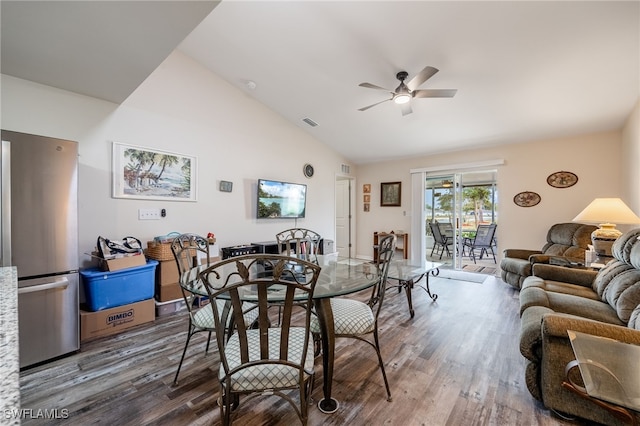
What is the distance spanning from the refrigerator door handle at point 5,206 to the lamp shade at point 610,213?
5364 millimetres

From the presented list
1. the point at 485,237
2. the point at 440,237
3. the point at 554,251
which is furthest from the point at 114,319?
the point at 485,237

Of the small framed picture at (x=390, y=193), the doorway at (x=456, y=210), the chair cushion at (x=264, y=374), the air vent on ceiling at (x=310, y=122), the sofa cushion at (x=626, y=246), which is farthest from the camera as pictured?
the small framed picture at (x=390, y=193)

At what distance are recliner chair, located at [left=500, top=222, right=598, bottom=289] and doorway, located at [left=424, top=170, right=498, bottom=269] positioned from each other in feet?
4.11

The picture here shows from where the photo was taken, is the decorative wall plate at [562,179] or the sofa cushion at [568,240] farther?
the decorative wall plate at [562,179]

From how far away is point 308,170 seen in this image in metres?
5.57

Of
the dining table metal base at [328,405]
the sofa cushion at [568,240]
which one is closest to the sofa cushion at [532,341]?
the dining table metal base at [328,405]

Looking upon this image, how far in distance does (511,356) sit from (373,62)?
Result: 320 cm

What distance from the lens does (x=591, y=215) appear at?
3.14 m

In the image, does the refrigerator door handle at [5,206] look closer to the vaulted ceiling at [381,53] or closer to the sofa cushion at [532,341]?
the vaulted ceiling at [381,53]

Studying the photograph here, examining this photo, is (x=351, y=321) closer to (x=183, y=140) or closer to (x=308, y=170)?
(x=183, y=140)

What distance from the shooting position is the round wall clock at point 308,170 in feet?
18.1

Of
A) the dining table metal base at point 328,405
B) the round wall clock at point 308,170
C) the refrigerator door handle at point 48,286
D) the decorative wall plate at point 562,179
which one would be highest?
the round wall clock at point 308,170

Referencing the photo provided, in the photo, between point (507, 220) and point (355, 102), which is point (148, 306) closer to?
point (355, 102)

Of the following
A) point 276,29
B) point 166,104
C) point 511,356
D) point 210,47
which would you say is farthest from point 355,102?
point 511,356
